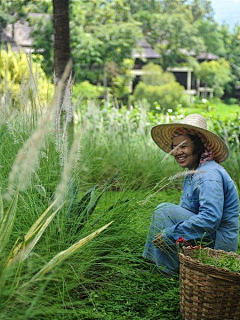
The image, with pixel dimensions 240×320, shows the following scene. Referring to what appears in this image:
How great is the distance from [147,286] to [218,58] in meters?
65.5

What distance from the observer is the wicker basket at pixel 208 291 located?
121 inches

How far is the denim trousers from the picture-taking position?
150 inches

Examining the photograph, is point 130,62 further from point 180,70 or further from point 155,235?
point 155,235

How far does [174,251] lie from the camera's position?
3697mm

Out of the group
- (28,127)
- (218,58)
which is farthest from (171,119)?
(218,58)

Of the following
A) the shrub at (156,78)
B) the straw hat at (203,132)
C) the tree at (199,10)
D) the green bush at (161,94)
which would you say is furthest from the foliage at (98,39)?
the tree at (199,10)

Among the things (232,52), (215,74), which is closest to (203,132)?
(215,74)

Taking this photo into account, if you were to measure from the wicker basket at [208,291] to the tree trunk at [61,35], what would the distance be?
5695mm

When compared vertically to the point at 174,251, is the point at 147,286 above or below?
below

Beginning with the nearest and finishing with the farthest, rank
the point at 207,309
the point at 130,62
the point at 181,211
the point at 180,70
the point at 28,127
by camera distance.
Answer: the point at 207,309 < the point at 181,211 < the point at 28,127 < the point at 130,62 < the point at 180,70

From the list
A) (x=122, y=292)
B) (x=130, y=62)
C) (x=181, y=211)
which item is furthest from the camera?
(x=130, y=62)

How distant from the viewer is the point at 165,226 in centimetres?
386

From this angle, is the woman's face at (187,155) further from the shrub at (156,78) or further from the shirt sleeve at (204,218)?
the shrub at (156,78)

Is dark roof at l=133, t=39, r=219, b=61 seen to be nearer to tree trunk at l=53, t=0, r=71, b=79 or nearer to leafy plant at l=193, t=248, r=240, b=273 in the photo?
tree trunk at l=53, t=0, r=71, b=79
